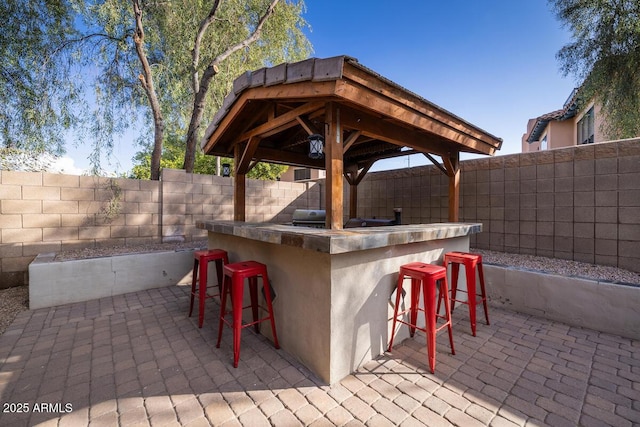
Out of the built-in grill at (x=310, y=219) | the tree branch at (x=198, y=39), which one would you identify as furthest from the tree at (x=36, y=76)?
the built-in grill at (x=310, y=219)

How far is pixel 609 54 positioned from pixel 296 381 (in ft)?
27.3

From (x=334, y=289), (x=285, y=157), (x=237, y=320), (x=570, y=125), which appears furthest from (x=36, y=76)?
(x=570, y=125)

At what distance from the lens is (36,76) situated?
200 inches

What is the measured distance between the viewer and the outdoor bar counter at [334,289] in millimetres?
2059

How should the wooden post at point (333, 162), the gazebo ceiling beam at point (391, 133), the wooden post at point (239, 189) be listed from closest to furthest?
the wooden post at point (333, 162), the gazebo ceiling beam at point (391, 133), the wooden post at point (239, 189)

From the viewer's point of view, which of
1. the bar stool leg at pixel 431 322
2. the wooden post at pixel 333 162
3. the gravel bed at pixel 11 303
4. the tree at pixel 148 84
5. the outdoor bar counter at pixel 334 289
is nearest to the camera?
the outdoor bar counter at pixel 334 289

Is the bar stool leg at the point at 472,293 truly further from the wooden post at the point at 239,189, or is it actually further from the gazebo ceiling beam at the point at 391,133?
the wooden post at the point at 239,189

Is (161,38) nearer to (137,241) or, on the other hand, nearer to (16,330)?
(137,241)

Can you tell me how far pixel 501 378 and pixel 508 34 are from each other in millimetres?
7571

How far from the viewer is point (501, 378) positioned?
2.12 metres

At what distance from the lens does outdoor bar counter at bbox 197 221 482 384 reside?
206 cm

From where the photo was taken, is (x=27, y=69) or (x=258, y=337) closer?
(x=258, y=337)

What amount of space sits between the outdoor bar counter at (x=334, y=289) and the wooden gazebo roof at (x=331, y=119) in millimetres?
566

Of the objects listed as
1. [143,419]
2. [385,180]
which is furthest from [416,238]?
[385,180]
